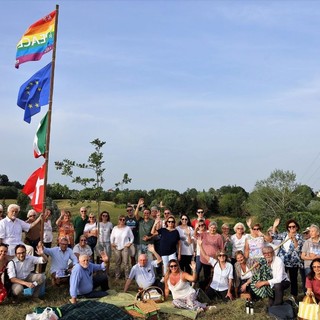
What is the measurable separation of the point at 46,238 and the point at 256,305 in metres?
4.98

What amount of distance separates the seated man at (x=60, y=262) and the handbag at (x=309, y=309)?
4552 mm

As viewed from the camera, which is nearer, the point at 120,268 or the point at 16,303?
the point at 16,303

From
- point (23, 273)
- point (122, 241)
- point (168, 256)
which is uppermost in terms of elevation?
point (122, 241)

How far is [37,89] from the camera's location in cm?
921

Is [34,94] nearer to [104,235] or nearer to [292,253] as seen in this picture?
[104,235]

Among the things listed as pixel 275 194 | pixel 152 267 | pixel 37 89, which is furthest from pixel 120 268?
pixel 275 194

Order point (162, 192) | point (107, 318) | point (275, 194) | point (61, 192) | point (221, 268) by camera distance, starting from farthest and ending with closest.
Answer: point (275, 194) → point (162, 192) → point (61, 192) → point (221, 268) → point (107, 318)

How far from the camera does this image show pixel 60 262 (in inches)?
360

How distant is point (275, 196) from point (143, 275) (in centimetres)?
5405

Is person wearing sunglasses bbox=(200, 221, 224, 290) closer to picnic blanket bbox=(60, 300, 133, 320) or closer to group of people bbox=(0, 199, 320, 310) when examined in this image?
group of people bbox=(0, 199, 320, 310)

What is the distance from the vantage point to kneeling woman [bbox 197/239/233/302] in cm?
869

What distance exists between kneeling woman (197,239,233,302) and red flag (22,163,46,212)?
12.3 feet

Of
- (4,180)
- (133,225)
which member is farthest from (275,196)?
(133,225)

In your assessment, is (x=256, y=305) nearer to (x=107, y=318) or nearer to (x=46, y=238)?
(x=107, y=318)
